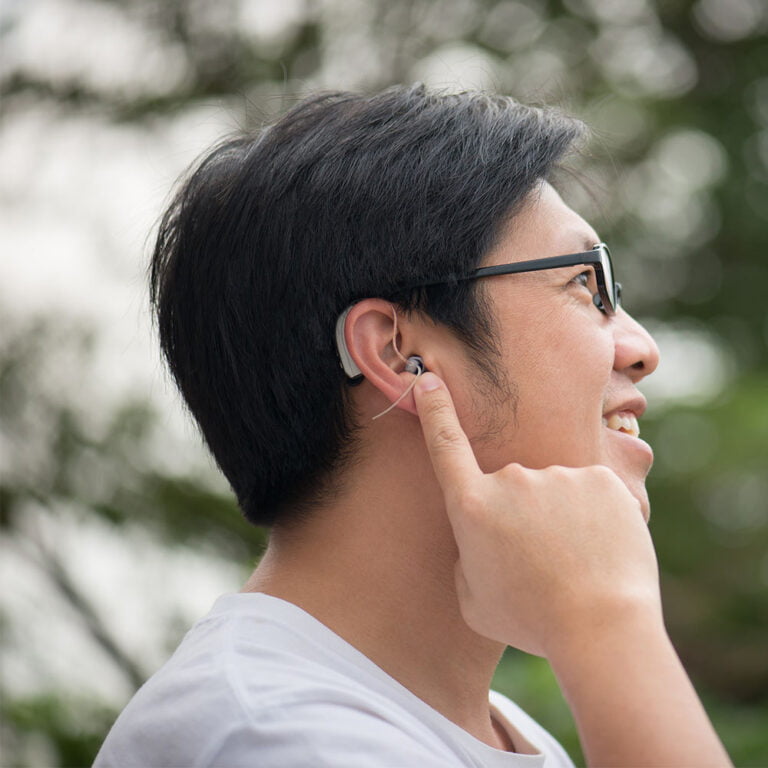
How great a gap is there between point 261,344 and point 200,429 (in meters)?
0.27

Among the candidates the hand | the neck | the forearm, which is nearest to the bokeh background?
the neck

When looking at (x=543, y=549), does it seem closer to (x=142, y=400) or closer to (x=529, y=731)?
(x=529, y=731)

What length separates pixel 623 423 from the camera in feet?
6.28

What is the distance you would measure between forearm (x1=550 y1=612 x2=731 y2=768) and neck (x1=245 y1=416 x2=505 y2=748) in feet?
1.34

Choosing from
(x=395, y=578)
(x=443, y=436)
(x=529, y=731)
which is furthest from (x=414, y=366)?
(x=529, y=731)

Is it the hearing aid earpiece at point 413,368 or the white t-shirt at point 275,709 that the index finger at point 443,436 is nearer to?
the hearing aid earpiece at point 413,368

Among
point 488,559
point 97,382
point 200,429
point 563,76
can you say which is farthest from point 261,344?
point 563,76

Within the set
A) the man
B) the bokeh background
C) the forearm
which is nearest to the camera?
the forearm

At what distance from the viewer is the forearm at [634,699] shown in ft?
4.35

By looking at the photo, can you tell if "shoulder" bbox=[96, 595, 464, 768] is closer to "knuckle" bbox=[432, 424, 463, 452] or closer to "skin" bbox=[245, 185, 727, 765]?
"skin" bbox=[245, 185, 727, 765]

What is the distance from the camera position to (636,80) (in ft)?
18.8

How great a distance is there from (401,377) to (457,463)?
209 mm

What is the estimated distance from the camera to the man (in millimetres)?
1674

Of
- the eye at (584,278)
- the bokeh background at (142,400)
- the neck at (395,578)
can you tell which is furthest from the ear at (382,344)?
the bokeh background at (142,400)
